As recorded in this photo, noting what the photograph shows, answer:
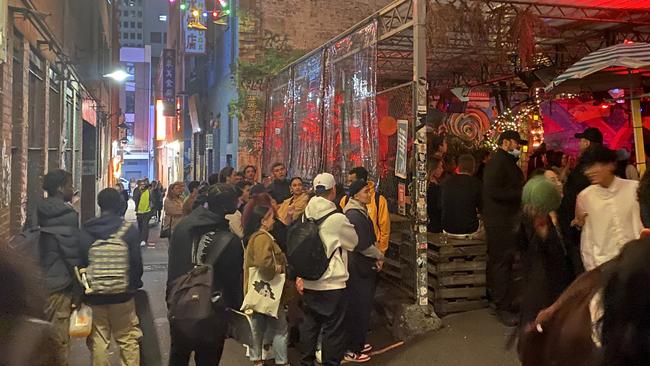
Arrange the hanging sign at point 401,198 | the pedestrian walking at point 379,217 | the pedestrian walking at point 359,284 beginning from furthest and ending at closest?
the hanging sign at point 401,198 → the pedestrian walking at point 379,217 → the pedestrian walking at point 359,284

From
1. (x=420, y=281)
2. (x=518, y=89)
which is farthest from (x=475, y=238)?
(x=518, y=89)

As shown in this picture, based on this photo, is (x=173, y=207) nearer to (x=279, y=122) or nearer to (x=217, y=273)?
(x=279, y=122)

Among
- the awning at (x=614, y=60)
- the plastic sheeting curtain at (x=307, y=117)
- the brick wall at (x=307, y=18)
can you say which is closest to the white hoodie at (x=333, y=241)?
the awning at (x=614, y=60)

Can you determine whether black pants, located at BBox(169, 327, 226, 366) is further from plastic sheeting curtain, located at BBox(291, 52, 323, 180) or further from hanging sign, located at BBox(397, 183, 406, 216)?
plastic sheeting curtain, located at BBox(291, 52, 323, 180)

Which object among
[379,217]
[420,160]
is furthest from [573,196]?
[379,217]

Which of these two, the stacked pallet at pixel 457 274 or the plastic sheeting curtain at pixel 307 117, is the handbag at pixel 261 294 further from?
the plastic sheeting curtain at pixel 307 117

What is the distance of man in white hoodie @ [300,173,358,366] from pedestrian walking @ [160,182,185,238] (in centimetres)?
482

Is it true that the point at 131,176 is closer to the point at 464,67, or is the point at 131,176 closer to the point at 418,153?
the point at 464,67

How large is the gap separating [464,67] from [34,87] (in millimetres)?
10159

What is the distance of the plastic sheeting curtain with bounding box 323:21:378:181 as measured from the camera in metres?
9.17

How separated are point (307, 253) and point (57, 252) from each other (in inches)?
90.0

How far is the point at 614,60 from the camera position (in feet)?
24.6

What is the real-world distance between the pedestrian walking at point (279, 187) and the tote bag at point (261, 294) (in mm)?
3912

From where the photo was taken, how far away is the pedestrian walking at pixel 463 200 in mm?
7945
